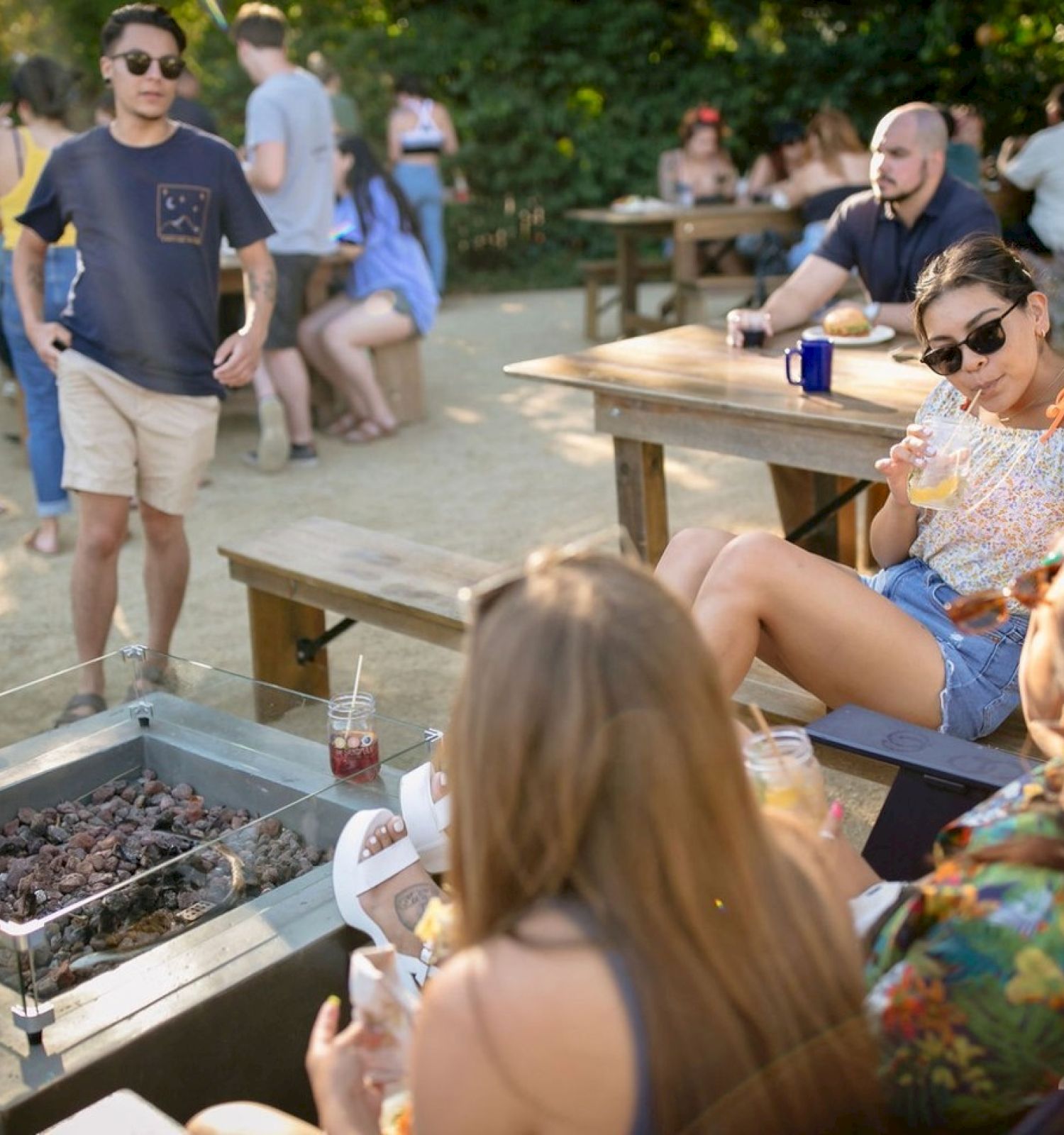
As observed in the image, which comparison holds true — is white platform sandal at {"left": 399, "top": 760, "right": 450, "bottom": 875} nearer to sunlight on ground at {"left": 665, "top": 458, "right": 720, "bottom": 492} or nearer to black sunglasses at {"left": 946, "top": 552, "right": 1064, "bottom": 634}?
black sunglasses at {"left": 946, "top": 552, "right": 1064, "bottom": 634}

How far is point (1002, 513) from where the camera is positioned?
2.79 meters

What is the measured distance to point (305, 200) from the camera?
6.61 meters

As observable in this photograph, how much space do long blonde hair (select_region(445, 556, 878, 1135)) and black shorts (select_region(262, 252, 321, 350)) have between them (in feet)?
18.3

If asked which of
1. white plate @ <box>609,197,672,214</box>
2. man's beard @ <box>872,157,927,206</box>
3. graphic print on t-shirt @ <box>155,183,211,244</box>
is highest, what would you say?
graphic print on t-shirt @ <box>155,183,211,244</box>

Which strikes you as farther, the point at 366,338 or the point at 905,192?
the point at 366,338

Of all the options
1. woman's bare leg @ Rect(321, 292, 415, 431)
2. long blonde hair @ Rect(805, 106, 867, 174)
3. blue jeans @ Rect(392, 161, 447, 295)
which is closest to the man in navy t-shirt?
woman's bare leg @ Rect(321, 292, 415, 431)

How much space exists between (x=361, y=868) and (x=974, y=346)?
5.05 ft

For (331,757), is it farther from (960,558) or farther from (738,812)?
(738,812)

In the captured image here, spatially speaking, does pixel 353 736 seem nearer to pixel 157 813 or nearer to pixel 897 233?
pixel 157 813

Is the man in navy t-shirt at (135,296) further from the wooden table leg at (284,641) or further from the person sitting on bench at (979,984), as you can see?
the person sitting on bench at (979,984)

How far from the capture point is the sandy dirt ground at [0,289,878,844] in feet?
14.7

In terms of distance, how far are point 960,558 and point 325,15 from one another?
12.6 m

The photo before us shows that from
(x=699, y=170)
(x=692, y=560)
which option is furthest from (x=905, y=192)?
(x=699, y=170)

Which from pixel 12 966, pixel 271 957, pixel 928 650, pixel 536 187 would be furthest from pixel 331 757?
pixel 536 187
